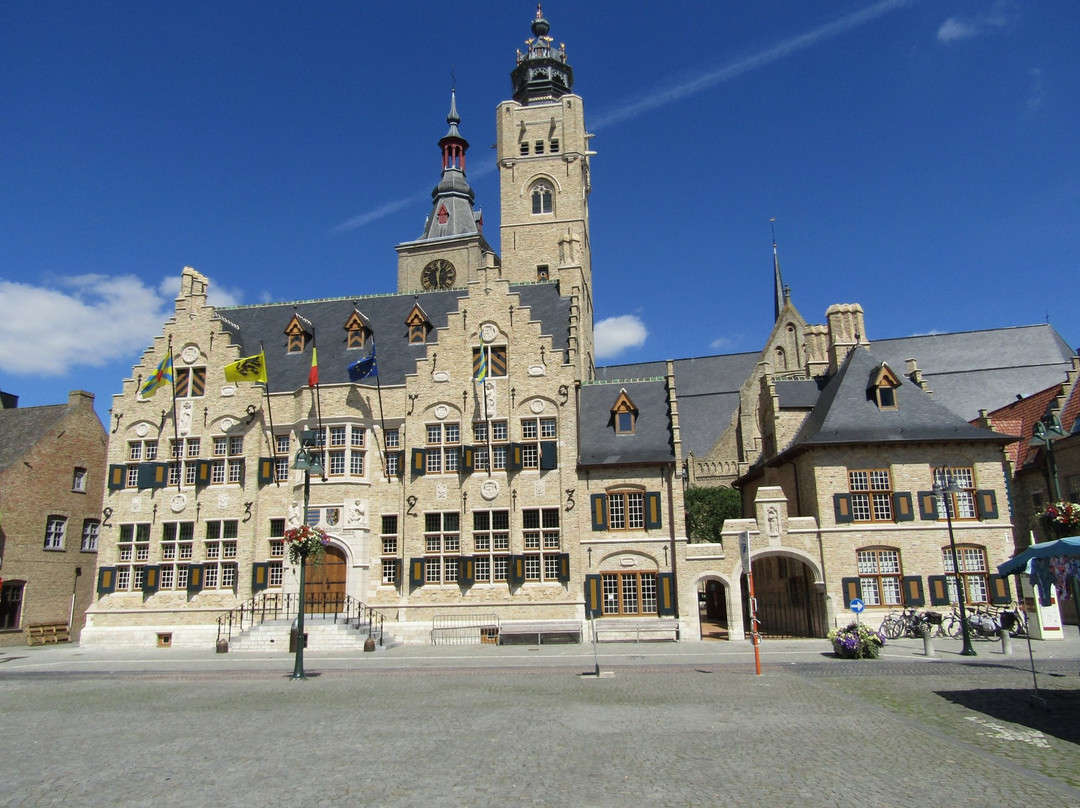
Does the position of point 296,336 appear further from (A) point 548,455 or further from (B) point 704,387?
(B) point 704,387

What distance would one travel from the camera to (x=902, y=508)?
29.8m

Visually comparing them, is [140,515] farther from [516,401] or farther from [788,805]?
[788,805]

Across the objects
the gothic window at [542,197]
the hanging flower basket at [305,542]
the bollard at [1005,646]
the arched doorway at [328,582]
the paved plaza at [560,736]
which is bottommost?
the paved plaza at [560,736]

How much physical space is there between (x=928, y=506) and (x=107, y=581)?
112ft

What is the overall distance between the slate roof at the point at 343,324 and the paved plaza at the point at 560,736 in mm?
16493

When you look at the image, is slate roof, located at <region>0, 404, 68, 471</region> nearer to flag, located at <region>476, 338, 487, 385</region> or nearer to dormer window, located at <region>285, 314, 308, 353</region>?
dormer window, located at <region>285, 314, 308, 353</region>

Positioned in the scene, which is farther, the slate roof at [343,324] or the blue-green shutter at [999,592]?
the slate roof at [343,324]

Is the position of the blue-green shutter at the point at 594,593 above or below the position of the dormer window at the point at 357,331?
below

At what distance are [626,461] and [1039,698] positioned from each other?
735 inches

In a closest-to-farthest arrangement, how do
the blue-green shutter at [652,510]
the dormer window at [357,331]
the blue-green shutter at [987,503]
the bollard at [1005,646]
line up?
the bollard at [1005,646] → the blue-green shutter at [987,503] → the blue-green shutter at [652,510] → the dormer window at [357,331]

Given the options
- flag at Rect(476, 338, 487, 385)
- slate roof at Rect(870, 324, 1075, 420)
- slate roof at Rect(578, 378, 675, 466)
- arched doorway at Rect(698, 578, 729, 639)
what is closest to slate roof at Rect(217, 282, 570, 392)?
flag at Rect(476, 338, 487, 385)

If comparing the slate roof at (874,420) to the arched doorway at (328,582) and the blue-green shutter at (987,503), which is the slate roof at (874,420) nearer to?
the blue-green shutter at (987,503)

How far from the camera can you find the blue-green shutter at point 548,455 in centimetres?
3189

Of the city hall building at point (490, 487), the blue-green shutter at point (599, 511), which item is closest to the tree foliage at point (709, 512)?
the city hall building at point (490, 487)
